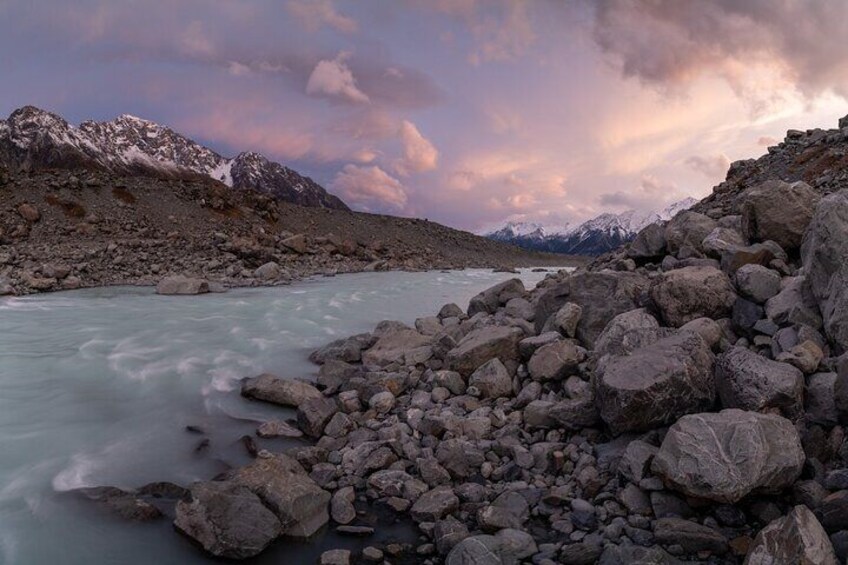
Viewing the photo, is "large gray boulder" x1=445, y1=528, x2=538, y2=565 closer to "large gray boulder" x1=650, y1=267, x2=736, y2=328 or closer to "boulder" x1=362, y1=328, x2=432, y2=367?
"large gray boulder" x1=650, y1=267, x2=736, y2=328

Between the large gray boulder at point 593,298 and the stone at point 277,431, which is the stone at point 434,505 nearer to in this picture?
the stone at point 277,431

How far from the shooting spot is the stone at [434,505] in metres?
5.95

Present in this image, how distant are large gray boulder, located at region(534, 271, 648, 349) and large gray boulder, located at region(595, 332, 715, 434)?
3.00 m

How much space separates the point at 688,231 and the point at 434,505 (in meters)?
9.92

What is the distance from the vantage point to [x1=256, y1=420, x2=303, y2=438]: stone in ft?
27.8

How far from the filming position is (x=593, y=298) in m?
10.4

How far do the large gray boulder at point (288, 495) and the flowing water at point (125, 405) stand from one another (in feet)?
0.83

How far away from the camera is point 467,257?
8231 centimetres

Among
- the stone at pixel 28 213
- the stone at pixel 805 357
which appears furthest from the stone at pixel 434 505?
the stone at pixel 28 213

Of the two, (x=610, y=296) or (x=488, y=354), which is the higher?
(x=610, y=296)

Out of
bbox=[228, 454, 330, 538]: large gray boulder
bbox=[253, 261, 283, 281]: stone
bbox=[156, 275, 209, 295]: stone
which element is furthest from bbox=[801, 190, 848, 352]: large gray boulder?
bbox=[253, 261, 283, 281]: stone

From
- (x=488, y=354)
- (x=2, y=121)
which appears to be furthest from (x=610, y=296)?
(x=2, y=121)

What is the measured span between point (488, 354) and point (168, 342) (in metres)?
10.3

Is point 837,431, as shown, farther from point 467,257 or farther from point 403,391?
point 467,257
